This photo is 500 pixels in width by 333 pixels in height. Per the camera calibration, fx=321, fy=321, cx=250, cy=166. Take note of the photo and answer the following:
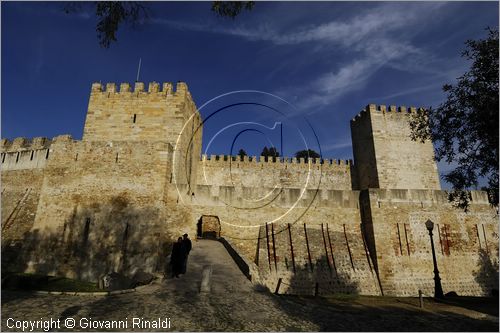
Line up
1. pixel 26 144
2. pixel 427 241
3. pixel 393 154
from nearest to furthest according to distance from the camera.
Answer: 1. pixel 427 241
2. pixel 26 144
3. pixel 393 154

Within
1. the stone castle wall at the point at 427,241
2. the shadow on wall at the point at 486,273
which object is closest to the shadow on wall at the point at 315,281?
the stone castle wall at the point at 427,241

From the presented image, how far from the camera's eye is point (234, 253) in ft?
46.3

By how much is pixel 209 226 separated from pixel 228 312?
10.7 meters

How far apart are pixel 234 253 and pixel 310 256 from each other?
4.83 meters

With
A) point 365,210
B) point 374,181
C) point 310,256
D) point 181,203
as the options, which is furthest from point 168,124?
point 374,181

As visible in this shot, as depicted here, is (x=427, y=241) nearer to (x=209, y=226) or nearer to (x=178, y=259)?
(x=209, y=226)

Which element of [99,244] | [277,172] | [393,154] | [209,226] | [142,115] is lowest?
[99,244]

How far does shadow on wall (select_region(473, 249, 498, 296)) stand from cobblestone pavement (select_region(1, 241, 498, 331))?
892cm

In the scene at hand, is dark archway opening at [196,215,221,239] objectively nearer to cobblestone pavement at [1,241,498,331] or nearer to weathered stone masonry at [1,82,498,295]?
weathered stone masonry at [1,82,498,295]

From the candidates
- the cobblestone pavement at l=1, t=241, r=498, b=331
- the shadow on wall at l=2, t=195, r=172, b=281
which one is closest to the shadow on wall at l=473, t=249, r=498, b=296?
the cobblestone pavement at l=1, t=241, r=498, b=331

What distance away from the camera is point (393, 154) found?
1038 inches

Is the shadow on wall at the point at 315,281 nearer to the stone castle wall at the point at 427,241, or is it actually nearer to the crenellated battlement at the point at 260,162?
the stone castle wall at the point at 427,241

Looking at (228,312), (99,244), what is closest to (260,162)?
(99,244)

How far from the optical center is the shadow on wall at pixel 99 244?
14.8 metres
